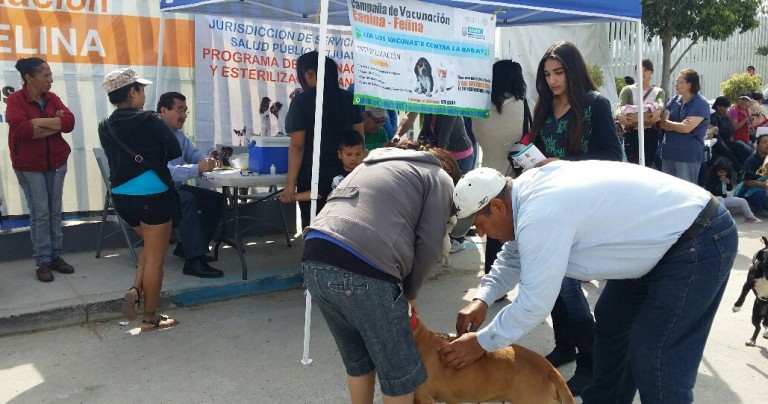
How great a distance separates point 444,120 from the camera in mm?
5930

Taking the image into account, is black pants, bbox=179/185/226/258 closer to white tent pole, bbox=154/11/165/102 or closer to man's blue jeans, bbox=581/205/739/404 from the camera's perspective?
white tent pole, bbox=154/11/165/102

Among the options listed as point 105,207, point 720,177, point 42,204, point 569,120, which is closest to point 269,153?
point 105,207

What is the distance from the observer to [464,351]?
2555mm

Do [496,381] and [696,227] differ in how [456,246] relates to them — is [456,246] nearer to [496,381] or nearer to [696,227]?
[496,381]

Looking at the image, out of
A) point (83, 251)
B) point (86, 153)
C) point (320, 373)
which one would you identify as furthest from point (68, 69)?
point (320, 373)

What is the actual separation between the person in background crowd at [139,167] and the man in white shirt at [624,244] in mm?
2629

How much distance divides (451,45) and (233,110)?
3392 mm

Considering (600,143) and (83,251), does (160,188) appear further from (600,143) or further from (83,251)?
(600,143)

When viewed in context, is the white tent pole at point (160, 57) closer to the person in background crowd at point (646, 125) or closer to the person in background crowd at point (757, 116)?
the person in background crowd at point (646, 125)

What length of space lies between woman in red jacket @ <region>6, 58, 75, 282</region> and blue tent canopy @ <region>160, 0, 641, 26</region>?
1.23m

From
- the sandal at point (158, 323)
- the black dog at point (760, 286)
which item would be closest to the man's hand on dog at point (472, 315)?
the black dog at point (760, 286)

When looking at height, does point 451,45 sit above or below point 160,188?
above

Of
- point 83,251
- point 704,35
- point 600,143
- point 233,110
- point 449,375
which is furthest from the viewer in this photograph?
point 704,35

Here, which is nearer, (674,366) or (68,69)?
(674,366)
